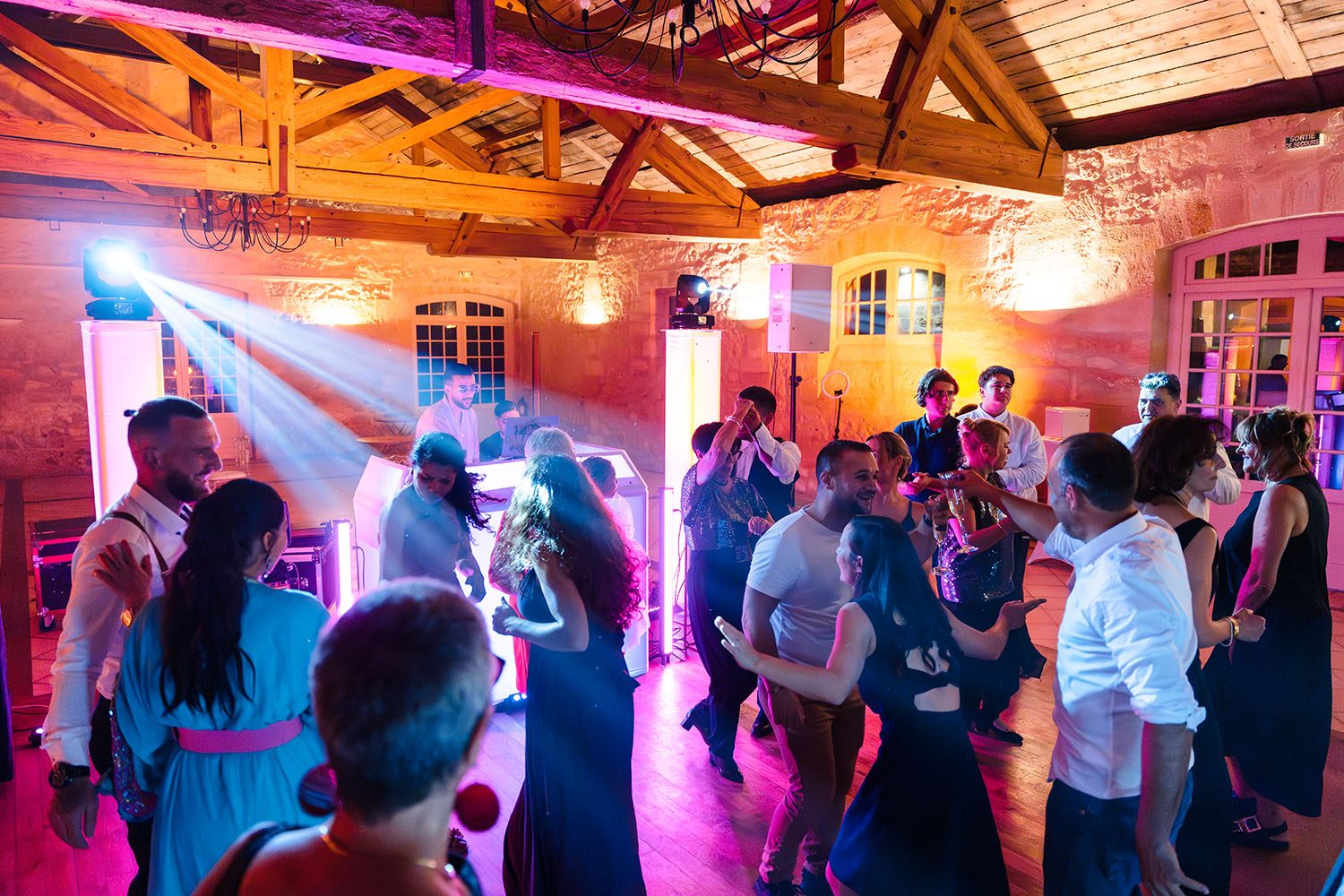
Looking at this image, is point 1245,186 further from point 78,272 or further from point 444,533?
point 78,272

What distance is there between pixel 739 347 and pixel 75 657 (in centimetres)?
794

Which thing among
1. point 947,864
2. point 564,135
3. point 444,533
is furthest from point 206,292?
point 947,864

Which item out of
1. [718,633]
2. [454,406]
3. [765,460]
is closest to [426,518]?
[718,633]

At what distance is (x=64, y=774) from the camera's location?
1.91 m

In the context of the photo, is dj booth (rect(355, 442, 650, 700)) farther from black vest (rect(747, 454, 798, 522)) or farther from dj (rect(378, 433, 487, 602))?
black vest (rect(747, 454, 798, 522))

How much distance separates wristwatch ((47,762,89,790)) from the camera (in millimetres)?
1903

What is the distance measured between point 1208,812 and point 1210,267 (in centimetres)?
490

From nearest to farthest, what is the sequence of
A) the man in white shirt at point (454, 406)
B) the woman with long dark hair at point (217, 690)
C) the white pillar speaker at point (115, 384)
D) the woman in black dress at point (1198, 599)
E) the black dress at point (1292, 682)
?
1. the woman with long dark hair at point (217, 690)
2. the woman in black dress at point (1198, 599)
3. the black dress at point (1292, 682)
4. the white pillar speaker at point (115, 384)
5. the man in white shirt at point (454, 406)

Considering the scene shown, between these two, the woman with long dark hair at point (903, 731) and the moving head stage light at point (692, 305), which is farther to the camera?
the moving head stage light at point (692, 305)

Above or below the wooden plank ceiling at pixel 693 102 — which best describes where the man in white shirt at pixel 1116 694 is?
below

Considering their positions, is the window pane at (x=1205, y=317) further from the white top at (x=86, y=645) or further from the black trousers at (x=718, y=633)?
the white top at (x=86, y=645)

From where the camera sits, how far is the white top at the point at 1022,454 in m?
4.21

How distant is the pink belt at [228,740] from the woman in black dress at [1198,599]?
7.52 ft

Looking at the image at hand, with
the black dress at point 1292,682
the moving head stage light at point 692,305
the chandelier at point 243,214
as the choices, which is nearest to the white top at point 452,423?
the moving head stage light at point 692,305
